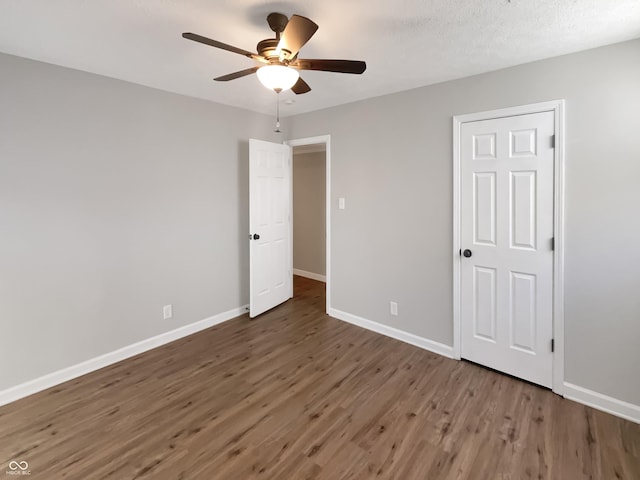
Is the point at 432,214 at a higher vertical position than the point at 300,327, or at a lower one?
higher

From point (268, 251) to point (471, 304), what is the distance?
7.78 feet

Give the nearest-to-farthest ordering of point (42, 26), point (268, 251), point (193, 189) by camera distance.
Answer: point (42, 26) < point (193, 189) < point (268, 251)

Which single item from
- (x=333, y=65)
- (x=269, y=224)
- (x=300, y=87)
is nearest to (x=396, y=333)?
(x=269, y=224)

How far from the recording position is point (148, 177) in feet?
10.3

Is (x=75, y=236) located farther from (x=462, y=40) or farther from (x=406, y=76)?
(x=462, y=40)

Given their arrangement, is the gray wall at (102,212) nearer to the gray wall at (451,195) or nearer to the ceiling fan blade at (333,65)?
the gray wall at (451,195)

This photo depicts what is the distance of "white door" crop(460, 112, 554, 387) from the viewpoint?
250cm

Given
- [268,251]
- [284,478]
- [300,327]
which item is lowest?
[284,478]

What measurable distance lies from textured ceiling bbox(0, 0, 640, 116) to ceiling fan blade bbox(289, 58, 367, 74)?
260 mm

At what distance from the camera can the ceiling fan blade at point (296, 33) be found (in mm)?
1521

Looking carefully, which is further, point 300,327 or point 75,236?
point 300,327

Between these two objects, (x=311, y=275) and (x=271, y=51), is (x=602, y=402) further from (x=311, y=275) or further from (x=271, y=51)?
(x=311, y=275)

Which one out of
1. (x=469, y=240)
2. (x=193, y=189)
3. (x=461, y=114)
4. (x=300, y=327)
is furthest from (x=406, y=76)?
(x=300, y=327)

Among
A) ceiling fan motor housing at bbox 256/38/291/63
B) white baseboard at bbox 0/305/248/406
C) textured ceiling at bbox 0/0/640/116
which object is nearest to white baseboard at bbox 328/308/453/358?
white baseboard at bbox 0/305/248/406
